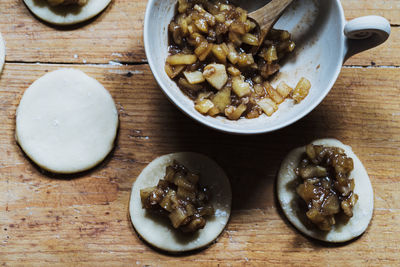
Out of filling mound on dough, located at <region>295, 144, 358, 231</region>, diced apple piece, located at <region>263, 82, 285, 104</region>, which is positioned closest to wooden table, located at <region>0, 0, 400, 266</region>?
filling mound on dough, located at <region>295, 144, 358, 231</region>

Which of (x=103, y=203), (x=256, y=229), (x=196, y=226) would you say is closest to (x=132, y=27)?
(x=103, y=203)

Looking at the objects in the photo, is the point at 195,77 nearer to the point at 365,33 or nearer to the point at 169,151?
the point at 169,151

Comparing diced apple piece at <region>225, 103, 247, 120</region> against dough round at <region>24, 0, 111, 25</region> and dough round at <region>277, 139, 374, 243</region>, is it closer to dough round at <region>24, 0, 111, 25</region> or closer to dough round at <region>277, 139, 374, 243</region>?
dough round at <region>277, 139, 374, 243</region>

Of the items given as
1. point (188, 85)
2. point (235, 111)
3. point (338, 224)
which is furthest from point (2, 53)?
point (338, 224)

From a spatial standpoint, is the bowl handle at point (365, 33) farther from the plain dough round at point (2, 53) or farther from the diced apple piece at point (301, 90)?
the plain dough round at point (2, 53)

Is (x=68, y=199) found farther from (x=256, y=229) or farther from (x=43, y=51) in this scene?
(x=256, y=229)

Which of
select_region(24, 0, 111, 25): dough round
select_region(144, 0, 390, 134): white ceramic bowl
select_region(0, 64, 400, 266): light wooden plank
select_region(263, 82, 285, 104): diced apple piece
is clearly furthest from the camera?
select_region(24, 0, 111, 25): dough round
